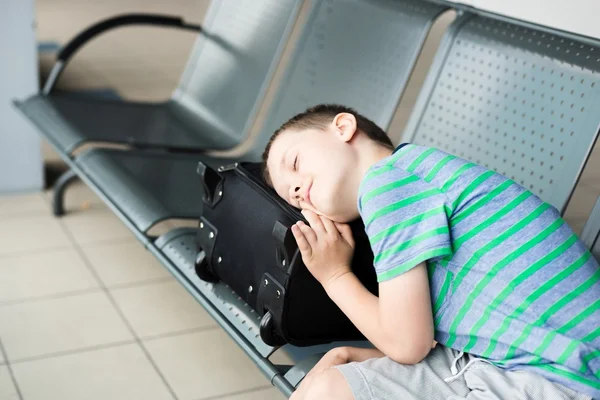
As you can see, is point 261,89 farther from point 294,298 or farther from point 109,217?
point 294,298

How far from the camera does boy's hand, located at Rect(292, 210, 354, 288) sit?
4.59 feet

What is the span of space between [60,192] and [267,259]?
1743 millimetres

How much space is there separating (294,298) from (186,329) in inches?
37.9

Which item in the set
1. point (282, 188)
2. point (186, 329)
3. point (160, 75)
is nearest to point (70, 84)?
point (160, 75)

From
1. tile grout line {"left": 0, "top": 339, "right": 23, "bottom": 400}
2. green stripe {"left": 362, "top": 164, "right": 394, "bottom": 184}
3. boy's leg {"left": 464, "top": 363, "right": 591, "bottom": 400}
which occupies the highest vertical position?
green stripe {"left": 362, "top": 164, "right": 394, "bottom": 184}

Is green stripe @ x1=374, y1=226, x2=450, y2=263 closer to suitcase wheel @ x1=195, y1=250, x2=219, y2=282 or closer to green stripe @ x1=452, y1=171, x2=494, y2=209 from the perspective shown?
green stripe @ x1=452, y1=171, x2=494, y2=209

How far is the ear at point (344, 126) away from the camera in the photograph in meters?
1.42

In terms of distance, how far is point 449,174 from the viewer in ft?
4.24

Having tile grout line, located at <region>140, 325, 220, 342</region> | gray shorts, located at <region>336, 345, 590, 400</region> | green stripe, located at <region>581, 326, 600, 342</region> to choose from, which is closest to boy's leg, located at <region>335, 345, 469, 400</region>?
gray shorts, located at <region>336, 345, 590, 400</region>

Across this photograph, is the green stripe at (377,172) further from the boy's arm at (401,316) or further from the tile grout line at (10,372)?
the tile grout line at (10,372)

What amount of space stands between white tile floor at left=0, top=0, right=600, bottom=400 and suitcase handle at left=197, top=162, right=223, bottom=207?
2.00 feet

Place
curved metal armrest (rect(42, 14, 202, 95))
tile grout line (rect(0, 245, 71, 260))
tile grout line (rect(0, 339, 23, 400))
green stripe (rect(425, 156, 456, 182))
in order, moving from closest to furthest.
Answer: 1. green stripe (rect(425, 156, 456, 182))
2. tile grout line (rect(0, 339, 23, 400))
3. tile grout line (rect(0, 245, 71, 260))
4. curved metal armrest (rect(42, 14, 202, 95))

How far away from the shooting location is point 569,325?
1.23 m

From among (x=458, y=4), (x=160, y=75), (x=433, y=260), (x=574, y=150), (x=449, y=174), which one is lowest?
(x=160, y=75)
